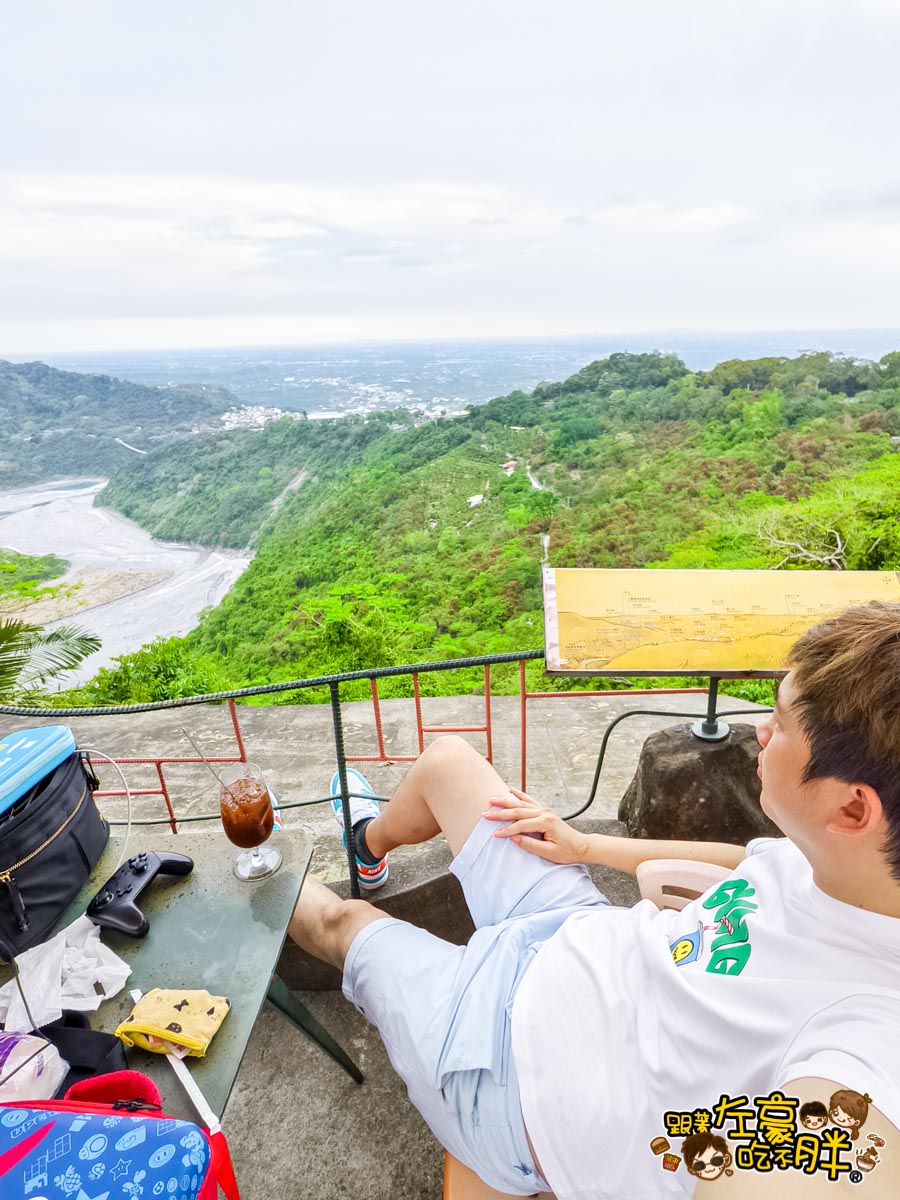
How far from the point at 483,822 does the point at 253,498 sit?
44.3m

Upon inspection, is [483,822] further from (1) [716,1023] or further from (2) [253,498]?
(2) [253,498]

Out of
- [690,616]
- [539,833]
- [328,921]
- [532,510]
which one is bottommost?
[532,510]

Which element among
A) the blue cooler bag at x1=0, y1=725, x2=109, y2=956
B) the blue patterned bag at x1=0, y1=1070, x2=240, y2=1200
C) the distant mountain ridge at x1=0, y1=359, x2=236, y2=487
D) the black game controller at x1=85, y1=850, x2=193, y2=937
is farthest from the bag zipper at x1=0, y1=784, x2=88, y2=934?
the distant mountain ridge at x1=0, y1=359, x2=236, y2=487

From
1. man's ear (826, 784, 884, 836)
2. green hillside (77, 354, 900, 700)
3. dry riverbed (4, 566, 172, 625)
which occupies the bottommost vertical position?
dry riverbed (4, 566, 172, 625)

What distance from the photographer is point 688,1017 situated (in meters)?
0.93

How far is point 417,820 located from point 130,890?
2.21ft

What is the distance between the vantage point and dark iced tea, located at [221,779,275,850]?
52.4 inches

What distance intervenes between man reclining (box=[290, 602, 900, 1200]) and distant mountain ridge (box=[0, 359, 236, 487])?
57672 mm

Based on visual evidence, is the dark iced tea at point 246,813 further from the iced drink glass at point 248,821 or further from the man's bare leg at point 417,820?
the man's bare leg at point 417,820

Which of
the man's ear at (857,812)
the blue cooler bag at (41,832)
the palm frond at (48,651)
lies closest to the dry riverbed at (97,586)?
the palm frond at (48,651)

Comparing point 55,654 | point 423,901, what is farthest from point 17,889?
point 55,654

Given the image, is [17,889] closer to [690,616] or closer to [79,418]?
[690,616]

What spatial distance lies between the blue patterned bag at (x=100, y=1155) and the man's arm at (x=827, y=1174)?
2.00ft

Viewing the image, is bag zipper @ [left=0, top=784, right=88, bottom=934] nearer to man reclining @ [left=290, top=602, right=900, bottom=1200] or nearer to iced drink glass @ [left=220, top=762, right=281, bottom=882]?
iced drink glass @ [left=220, top=762, right=281, bottom=882]
